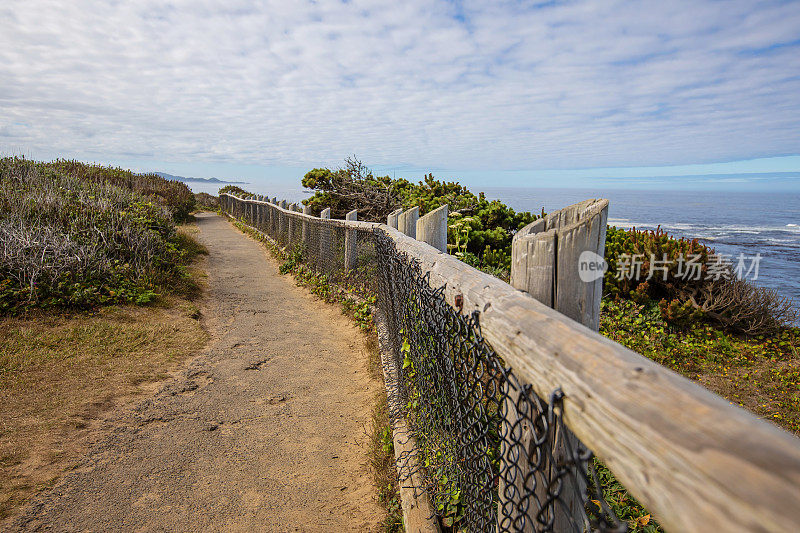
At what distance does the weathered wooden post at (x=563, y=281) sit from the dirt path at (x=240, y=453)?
194cm

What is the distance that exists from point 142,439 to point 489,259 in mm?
6941

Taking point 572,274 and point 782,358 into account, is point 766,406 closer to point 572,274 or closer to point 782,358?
point 782,358

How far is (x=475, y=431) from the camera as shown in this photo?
2416 millimetres

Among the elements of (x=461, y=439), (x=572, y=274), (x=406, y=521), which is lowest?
(x=406, y=521)

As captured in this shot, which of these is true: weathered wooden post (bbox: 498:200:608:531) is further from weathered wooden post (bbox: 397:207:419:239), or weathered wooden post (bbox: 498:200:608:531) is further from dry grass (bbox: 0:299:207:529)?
dry grass (bbox: 0:299:207:529)

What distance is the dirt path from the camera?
120 inches

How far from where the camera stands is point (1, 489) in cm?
313

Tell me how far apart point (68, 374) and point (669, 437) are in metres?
5.78

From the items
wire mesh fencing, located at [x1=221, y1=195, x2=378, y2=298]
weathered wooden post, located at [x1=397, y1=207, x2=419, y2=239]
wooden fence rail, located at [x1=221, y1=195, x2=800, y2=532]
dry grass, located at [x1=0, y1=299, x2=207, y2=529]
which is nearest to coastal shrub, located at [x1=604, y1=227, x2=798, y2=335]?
wire mesh fencing, located at [x1=221, y1=195, x2=378, y2=298]

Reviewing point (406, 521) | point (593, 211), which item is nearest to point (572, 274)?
point (593, 211)

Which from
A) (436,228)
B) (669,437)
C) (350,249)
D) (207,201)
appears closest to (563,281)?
(669,437)

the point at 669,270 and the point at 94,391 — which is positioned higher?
the point at 669,270

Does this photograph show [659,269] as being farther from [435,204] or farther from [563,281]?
[563,281]

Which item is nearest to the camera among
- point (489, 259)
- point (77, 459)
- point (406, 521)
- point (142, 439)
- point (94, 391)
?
point (406, 521)
